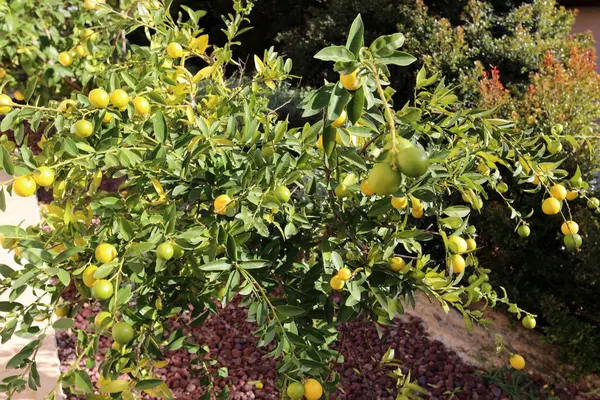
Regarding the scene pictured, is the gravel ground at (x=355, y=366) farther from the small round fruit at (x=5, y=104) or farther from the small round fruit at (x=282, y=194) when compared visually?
the small round fruit at (x=5, y=104)

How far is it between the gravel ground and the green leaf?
1604 millimetres

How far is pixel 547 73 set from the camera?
391 cm

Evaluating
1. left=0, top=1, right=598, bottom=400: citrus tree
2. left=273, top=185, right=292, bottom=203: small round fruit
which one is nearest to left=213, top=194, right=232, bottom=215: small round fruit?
left=0, top=1, right=598, bottom=400: citrus tree

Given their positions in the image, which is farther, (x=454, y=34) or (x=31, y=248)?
(x=454, y=34)

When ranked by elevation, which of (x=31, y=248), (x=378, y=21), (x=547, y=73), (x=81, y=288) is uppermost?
(x=31, y=248)

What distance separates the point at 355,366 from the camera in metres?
2.72

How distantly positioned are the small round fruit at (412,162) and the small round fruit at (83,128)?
86cm

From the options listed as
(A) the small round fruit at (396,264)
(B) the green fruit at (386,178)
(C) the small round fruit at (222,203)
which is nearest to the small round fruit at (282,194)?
(C) the small round fruit at (222,203)

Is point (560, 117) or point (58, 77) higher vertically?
point (560, 117)

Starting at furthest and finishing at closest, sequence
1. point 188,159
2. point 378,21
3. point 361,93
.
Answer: point 378,21, point 188,159, point 361,93

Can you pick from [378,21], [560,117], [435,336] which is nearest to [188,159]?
[435,336]

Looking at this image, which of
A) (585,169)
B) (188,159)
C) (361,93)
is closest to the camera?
(361,93)

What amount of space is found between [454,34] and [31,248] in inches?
152

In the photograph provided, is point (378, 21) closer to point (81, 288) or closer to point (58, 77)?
point (58, 77)
